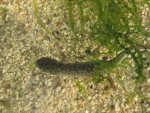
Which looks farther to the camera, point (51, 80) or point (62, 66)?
point (51, 80)

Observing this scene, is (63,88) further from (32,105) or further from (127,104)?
(127,104)

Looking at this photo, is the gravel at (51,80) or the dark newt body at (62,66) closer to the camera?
the dark newt body at (62,66)

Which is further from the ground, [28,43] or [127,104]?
[28,43]

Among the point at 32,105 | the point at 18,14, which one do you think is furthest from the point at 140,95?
the point at 18,14

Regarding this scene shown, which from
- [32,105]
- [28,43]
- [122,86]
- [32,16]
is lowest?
[32,105]

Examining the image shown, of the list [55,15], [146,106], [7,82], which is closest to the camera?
[146,106]

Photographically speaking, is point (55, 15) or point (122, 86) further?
point (55, 15)

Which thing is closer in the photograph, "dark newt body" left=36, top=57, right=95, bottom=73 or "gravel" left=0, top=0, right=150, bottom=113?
"dark newt body" left=36, top=57, right=95, bottom=73

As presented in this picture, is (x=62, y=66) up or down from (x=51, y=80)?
up
